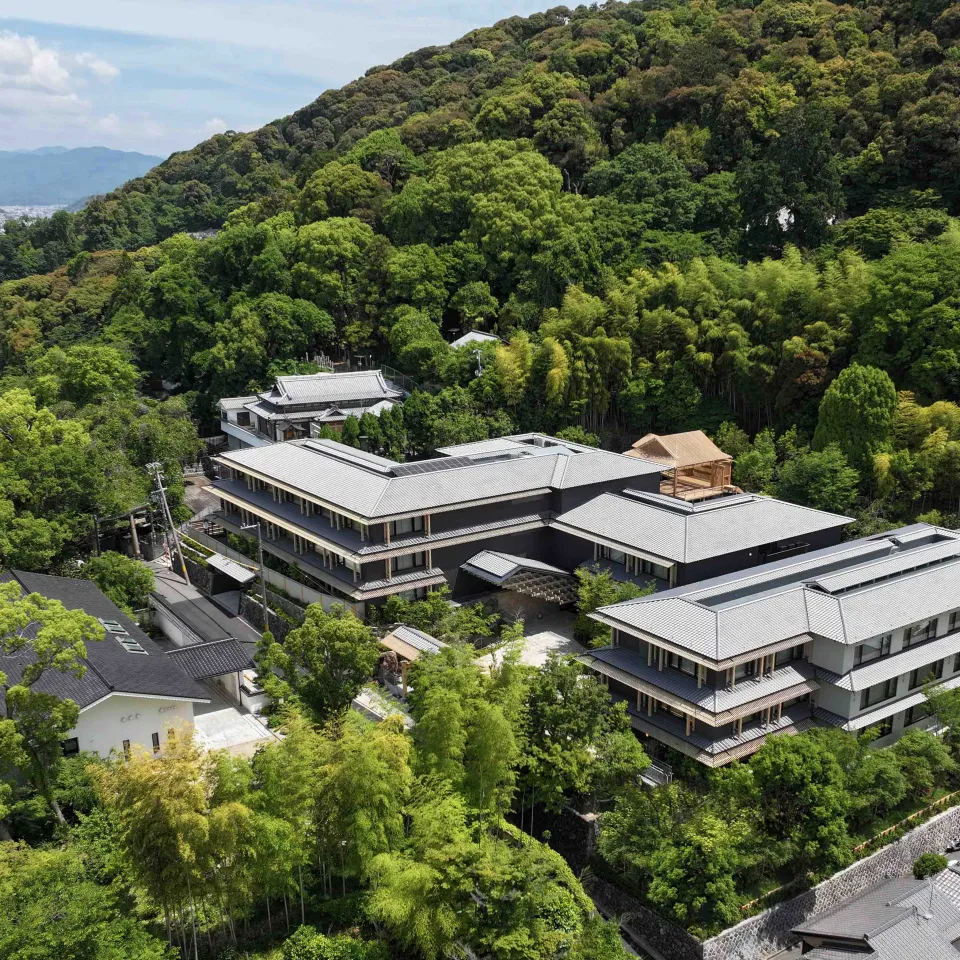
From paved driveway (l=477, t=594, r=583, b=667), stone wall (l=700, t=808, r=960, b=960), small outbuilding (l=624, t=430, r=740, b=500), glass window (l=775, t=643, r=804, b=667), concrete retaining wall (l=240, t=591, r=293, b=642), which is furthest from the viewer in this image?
small outbuilding (l=624, t=430, r=740, b=500)

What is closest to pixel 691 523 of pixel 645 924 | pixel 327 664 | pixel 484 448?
pixel 484 448

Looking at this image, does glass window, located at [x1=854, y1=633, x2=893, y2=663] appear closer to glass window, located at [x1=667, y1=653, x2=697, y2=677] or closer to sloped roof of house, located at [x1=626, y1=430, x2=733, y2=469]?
glass window, located at [x1=667, y1=653, x2=697, y2=677]

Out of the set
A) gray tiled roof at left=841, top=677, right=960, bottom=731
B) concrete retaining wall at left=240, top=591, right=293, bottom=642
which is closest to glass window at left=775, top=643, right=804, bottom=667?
gray tiled roof at left=841, top=677, right=960, bottom=731

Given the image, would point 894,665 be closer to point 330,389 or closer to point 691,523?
point 691,523

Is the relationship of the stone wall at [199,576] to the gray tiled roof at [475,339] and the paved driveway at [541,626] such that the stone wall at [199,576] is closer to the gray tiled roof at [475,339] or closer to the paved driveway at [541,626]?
the paved driveway at [541,626]

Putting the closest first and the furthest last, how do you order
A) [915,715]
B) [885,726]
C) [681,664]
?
[681,664] → [885,726] → [915,715]

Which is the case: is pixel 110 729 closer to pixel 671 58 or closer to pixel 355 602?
pixel 355 602
